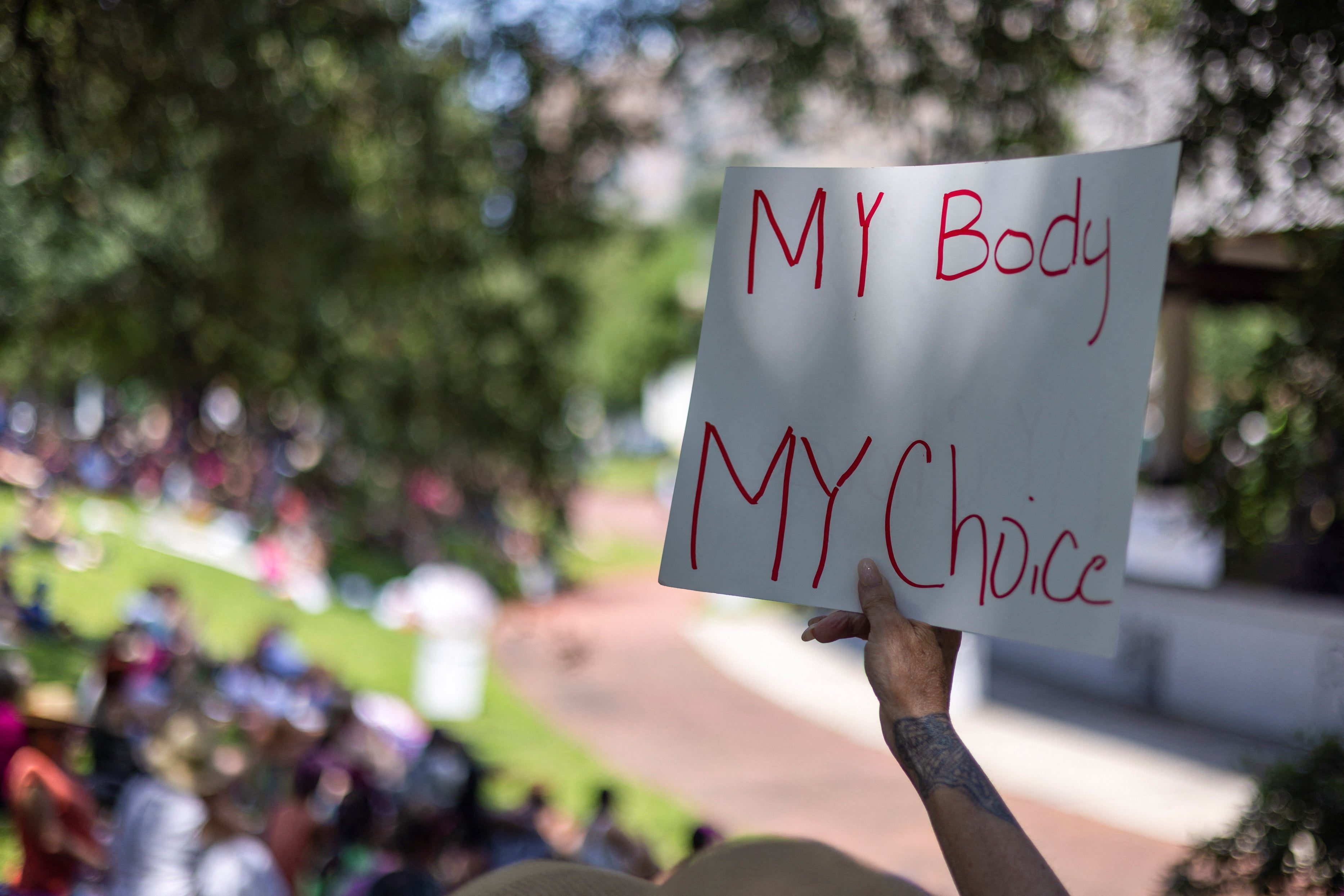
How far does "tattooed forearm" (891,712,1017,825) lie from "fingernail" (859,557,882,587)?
20 cm

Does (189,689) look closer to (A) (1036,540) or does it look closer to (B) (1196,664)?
(A) (1036,540)

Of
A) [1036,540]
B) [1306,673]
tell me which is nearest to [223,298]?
[1036,540]

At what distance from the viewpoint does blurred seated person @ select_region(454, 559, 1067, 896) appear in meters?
1.13

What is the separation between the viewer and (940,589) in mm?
1382

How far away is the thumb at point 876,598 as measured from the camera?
1340 millimetres

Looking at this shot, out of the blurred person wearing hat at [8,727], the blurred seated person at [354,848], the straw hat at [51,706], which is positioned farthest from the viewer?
the straw hat at [51,706]

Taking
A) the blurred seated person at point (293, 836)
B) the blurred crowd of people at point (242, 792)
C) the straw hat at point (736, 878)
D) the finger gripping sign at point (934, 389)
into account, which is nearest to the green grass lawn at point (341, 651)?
the blurred crowd of people at point (242, 792)

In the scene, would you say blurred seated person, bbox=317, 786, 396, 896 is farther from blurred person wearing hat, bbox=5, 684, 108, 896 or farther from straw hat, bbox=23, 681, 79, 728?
straw hat, bbox=23, 681, 79, 728

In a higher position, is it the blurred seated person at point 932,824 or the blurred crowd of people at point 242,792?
the blurred seated person at point 932,824

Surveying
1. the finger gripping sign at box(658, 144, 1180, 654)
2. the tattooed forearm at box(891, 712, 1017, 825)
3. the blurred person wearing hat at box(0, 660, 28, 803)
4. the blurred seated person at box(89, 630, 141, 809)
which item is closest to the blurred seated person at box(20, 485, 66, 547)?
the blurred seated person at box(89, 630, 141, 809)

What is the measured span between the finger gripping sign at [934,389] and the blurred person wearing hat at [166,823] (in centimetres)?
308

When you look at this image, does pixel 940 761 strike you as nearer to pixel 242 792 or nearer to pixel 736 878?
pixel 736 878

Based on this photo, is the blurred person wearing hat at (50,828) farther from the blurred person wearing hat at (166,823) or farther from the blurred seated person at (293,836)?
the blurred seated person at (293,836)

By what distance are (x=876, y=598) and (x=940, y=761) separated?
0.78 feet
